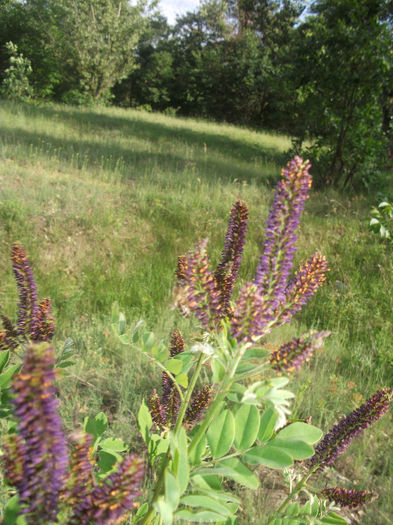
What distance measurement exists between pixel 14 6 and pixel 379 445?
38.4 metres

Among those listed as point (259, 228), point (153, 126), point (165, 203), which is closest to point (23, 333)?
point (259, 228)

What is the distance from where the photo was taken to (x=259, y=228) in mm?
5625

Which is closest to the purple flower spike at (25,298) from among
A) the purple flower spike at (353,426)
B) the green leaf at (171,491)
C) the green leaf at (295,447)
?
the green leaf at (171,491)

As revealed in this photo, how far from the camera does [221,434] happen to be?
891mm

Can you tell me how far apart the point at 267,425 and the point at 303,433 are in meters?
0.10

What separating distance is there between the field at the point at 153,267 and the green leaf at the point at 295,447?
363mm

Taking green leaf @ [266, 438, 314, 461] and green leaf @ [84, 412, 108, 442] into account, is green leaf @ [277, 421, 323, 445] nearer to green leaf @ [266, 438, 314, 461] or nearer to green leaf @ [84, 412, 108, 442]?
green leaf @ [266, 438, 314, 461]

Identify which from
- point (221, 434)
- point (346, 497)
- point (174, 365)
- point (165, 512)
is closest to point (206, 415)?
point (221, 434)

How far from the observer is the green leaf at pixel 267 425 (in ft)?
3.15

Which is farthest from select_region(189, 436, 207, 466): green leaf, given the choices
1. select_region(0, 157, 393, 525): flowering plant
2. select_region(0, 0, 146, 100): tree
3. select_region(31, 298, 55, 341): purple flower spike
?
select_region(0, 0, 146, 100): tree

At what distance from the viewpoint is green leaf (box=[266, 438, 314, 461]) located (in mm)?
826

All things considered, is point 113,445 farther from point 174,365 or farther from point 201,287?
point 201,287

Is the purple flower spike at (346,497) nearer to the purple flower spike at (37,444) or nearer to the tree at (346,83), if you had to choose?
the purple flower spike at (37,444)

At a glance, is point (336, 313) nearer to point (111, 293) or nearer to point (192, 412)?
point (111, 293)
